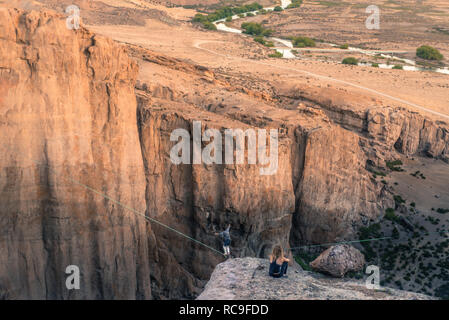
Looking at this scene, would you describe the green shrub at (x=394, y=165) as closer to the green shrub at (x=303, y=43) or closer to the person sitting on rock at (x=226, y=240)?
the person sitting on rock at (x=226, y=240)

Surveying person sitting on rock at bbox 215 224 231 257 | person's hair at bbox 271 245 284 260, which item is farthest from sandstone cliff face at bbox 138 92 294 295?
person's hair at bbox 271 245 284 260

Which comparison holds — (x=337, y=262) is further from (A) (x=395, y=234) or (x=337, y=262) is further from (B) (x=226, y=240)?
(A) (x=395, y=234)

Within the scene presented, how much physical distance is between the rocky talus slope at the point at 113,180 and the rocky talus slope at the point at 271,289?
4.27 m

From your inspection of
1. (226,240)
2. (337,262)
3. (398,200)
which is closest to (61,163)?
(226,240)

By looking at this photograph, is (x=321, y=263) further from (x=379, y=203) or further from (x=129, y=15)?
(x=129, y=15)

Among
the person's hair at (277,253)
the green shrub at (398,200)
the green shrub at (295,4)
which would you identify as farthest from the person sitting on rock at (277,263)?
the green shrub at (295,4)

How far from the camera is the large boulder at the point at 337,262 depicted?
737 inches

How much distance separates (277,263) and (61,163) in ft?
22.1

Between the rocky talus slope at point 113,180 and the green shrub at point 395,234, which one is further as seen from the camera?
the green shrub at point 395,234

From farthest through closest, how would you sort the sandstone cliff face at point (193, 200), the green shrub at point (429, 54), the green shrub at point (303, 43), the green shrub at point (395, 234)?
the green shrub at point (303, 43) < the green shrub at point (429, 54) < the green shrub at point (395, 234) < the sandstone cliff face at point (193, 200)

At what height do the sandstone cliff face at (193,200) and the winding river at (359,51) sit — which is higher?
the winding river at (359,51)

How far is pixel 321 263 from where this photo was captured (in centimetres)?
1891

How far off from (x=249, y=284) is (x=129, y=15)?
5897 centimetres

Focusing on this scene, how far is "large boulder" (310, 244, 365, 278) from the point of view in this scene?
18719 mm
